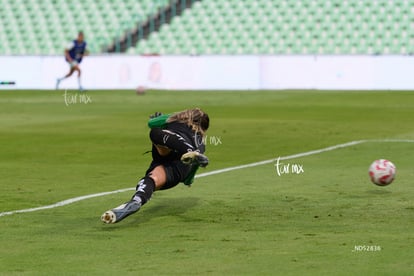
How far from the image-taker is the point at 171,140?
10828 millimetres

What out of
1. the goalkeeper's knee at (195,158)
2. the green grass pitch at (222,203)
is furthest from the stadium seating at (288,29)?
the goalkeeper's knee at (195,158)

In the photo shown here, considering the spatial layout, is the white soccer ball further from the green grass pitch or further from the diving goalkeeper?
the diving goalkeeper

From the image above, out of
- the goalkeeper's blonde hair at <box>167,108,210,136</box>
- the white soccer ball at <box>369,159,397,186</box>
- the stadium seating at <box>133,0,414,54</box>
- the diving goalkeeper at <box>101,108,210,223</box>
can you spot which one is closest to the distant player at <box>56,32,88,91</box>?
the stadium seating at <box>133,0,414,54</box>

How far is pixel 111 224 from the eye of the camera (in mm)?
10812

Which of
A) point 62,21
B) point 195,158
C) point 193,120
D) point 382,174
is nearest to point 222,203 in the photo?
point 193,120

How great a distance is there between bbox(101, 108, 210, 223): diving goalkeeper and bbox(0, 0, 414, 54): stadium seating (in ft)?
109

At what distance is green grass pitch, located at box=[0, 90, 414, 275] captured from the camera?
348 inches

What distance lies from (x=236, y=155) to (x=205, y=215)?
689 cm

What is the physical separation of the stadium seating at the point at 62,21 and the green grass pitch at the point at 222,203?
2189 centimetres

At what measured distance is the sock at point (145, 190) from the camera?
421 inches

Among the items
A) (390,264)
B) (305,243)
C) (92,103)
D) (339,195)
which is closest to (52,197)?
(339,195)

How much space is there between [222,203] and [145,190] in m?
1.83

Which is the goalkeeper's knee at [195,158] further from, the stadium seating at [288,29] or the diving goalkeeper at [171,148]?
the stadium seating at [288,29]

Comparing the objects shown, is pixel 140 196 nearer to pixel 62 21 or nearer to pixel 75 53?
pixel 75 53
